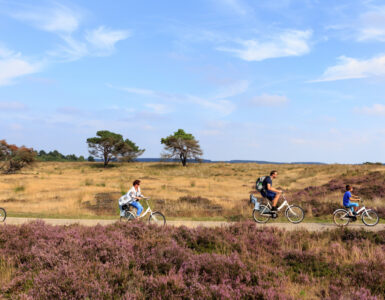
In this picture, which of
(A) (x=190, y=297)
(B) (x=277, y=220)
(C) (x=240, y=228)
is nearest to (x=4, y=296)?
(A) (x=190, y=297)

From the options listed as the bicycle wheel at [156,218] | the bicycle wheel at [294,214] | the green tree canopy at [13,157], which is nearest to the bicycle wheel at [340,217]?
the bicycle wheel at [294,214]

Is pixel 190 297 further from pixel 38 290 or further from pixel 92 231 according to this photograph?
pixel 92 231

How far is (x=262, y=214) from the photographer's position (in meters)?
13.6

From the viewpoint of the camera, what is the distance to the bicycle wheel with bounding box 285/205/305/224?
13727 mm

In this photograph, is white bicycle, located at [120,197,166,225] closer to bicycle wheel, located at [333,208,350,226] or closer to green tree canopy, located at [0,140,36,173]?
bicycle wheel, located at [333,208,350,226]

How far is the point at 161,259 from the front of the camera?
23.0ft

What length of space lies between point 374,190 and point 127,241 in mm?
21479

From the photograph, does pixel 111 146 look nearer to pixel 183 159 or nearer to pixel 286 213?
pixel 183 159

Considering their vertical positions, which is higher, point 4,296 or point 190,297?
point 190,297

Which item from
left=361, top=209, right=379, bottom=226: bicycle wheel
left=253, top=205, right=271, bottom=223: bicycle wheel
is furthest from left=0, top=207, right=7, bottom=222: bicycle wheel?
left=361, top=209, right=379, bottom=226: bicycle wheel

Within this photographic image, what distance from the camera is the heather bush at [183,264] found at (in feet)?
18.5

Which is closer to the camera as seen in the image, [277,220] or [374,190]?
[277,220]

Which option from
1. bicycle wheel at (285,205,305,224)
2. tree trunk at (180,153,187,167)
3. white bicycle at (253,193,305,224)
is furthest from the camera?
tree trunk at (180,153,187,167)

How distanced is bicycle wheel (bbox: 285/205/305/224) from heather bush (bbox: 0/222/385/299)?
3.70 m
